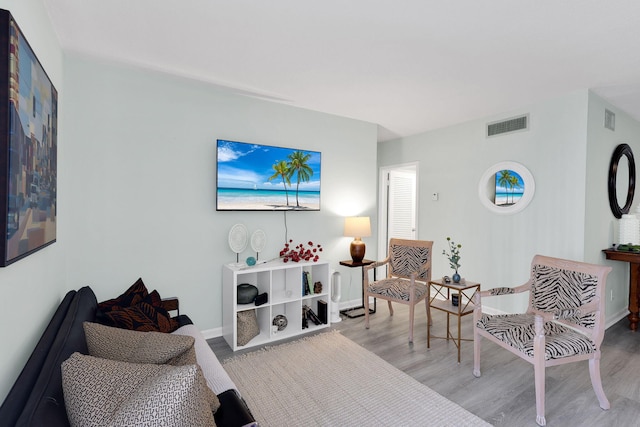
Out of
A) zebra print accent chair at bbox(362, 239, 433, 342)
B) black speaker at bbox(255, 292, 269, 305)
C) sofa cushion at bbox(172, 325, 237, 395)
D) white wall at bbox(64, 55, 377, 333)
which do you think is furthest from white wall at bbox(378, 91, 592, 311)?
sofa cushion at bbox(172, 325, 237, 395)

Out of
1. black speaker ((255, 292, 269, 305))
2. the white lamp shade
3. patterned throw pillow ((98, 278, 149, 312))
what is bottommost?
black speaker ((255, 292, 269, 305))

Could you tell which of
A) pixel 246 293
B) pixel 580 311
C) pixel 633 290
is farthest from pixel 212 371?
pixel 633 290

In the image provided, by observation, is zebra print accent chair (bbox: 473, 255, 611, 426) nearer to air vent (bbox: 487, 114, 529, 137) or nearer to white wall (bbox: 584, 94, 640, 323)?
white wall (bbox: 584, 94, 640, 323)

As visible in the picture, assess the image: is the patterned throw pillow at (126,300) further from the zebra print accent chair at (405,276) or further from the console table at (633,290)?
the console table at (633,290)

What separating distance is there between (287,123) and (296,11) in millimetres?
1660

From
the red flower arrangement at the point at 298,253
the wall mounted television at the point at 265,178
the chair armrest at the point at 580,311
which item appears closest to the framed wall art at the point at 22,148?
the wall mounted television at the point at 265,178

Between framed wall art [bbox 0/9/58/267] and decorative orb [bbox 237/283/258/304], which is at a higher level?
framed wall art [bbox 0/9/58/267]

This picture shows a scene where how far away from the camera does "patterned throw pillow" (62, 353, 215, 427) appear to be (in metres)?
0.82

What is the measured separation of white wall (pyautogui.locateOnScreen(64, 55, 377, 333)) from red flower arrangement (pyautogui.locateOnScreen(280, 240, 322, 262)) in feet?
0.37

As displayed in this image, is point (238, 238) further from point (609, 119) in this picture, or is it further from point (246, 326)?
point (609, 119)

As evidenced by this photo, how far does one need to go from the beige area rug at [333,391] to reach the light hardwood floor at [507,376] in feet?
0.57

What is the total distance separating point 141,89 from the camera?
2.71 m

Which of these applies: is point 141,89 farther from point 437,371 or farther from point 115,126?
point 437,371

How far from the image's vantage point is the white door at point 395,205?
510 cm
